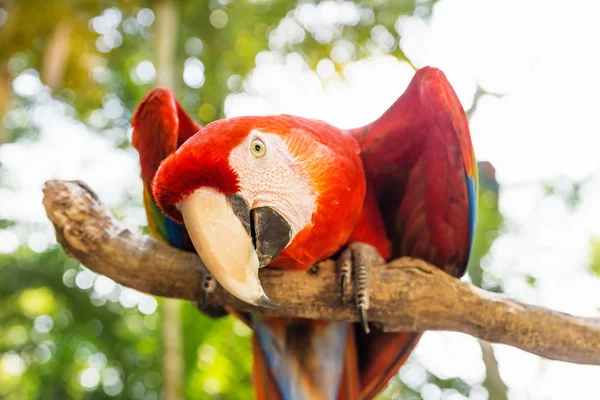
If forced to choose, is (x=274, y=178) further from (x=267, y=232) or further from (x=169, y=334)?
(x=169, y=334)

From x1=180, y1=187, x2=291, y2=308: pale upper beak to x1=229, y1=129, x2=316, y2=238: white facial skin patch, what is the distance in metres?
0.05

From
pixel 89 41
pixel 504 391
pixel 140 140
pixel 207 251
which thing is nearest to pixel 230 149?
pixel 207 251

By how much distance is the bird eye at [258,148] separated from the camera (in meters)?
1.04

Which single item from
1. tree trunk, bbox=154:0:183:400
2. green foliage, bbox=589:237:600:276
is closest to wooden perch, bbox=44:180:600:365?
tree trunk, bbox=154:0:183:400

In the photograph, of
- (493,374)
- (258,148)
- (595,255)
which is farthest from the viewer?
(595,255)

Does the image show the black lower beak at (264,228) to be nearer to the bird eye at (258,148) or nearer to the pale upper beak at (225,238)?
the pale upper beak at (225,238)

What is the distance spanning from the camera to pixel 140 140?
1453mm

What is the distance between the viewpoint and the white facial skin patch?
1009 mm

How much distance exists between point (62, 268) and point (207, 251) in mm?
3877

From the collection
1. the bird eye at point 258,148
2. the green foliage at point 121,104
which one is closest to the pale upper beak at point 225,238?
the bird eye at point 258,148

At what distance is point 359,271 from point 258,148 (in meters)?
0.43

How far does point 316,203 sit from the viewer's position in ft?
3.70

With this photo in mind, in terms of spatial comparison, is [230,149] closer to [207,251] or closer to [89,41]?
[207,251]

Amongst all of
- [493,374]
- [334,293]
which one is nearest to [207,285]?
[334,293]
